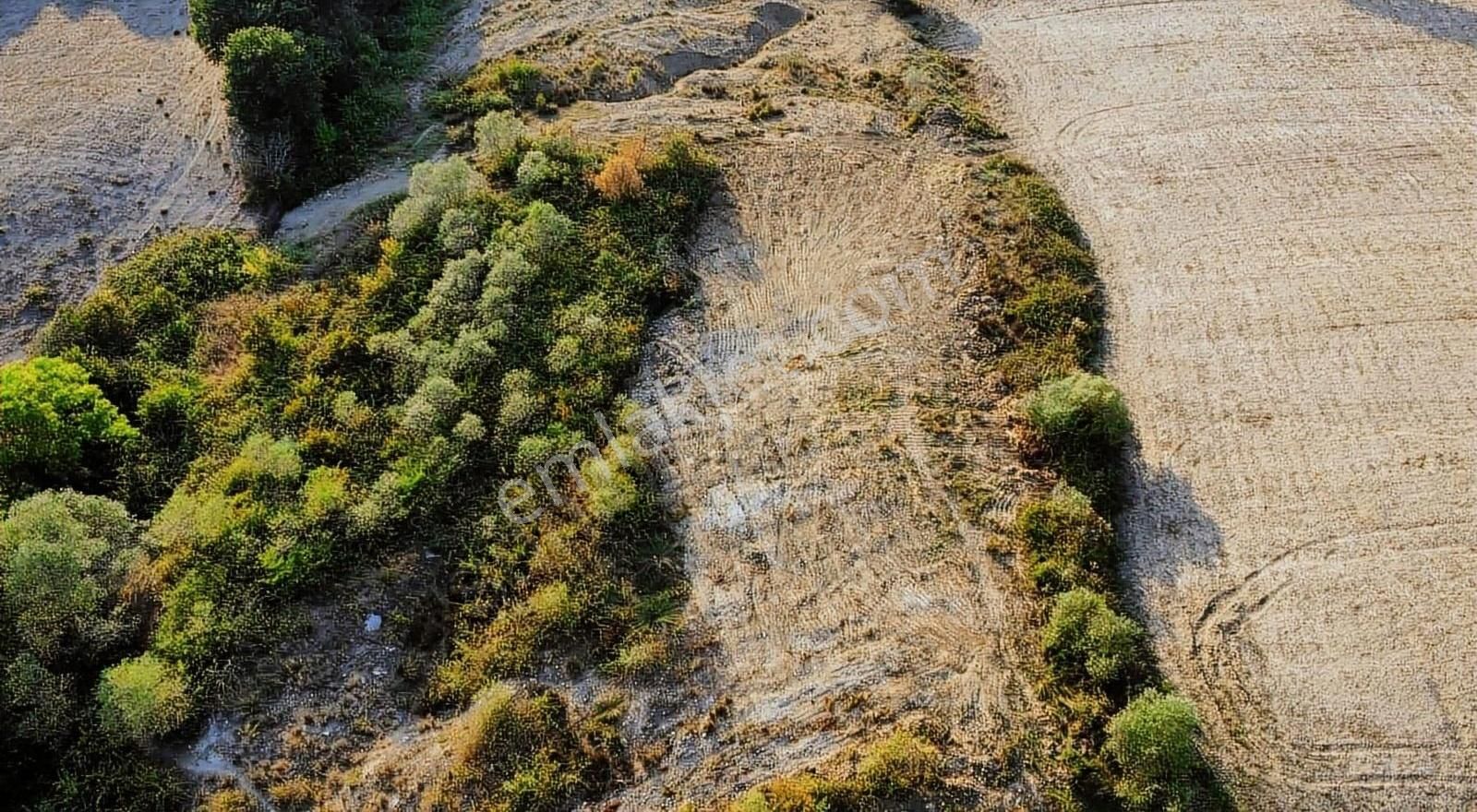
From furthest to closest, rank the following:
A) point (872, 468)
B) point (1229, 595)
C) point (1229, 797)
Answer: point (872, 468) → point (1229, 595) → point (1229, 797)

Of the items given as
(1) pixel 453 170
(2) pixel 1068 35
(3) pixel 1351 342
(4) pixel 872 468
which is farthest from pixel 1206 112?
(1) pixel 453 170

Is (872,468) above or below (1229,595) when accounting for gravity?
above

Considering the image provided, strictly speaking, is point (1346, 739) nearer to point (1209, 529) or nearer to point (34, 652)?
point (1209, 529)

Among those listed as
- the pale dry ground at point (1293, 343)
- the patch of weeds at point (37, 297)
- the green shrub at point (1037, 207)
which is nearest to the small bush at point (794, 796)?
the pale dry ground at point (1293, 343)

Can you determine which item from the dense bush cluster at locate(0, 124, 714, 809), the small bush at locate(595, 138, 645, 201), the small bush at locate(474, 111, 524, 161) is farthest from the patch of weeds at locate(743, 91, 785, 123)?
the small bush at locate(474, 111, 524, 161)

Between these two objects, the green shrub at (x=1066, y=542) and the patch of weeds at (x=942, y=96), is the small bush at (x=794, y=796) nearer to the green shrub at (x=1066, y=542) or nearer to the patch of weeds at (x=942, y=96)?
the green shrub at (x=1066, y=542)

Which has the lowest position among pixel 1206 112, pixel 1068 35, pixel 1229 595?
pixel 1229 595

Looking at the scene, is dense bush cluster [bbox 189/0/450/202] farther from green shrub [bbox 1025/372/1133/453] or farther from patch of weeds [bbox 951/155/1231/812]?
green shrub [bbox 1025/372/1133/453]
